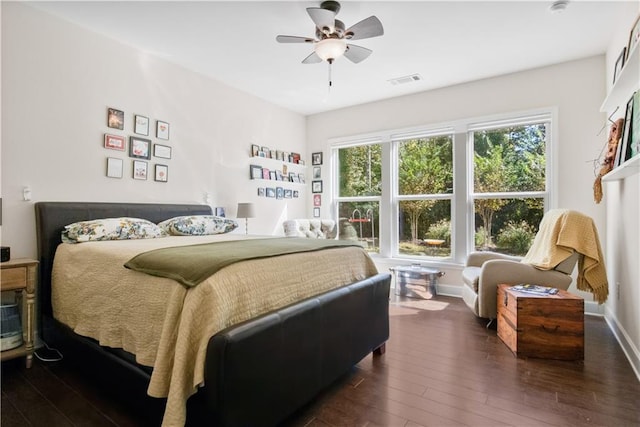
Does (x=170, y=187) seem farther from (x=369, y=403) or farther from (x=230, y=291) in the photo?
(x=369, y=403)

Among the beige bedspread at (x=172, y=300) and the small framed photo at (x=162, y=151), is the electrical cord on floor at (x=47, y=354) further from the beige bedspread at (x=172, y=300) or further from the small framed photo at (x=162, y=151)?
the small framed photo at (x=162, y=151)

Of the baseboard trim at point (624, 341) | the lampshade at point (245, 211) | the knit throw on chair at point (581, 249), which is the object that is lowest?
the baseboard trim at point (624, 341)

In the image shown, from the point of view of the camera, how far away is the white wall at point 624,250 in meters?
2.30

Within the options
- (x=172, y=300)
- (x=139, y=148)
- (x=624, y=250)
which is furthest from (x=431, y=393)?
(x=139, y=148)

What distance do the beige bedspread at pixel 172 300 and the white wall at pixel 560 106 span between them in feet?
9.22

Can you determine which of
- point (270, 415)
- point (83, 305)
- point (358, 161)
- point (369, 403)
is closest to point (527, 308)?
point (369, 403)

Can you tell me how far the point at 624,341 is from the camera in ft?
8.30

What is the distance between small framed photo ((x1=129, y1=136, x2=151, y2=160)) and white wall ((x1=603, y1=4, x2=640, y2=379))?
13.0 feet

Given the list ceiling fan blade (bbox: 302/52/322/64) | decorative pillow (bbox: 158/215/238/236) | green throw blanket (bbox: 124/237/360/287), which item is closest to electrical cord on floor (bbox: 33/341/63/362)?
decorative pillow (bbox: 158/215/238/236)

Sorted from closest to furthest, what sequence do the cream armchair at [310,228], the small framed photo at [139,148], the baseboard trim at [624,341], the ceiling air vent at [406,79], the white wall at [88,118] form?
the baseboard trim at [624,341] < the white wall at [88,118] < the small framed photo at [139,148] < the ceiling air vent at [406,79] < the cream armchair at [310,228]

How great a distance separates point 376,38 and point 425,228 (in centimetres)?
257

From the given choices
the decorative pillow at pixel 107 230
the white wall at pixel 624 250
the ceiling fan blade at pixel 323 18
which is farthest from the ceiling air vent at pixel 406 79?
the decorative pillow at pixel 107 230

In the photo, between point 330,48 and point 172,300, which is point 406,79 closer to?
point 330,48

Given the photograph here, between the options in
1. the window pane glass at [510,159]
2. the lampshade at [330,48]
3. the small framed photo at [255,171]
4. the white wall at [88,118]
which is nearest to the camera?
the white wall at [88,118]
